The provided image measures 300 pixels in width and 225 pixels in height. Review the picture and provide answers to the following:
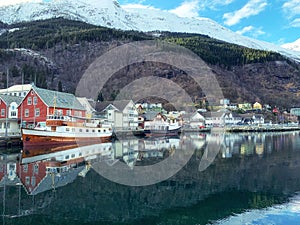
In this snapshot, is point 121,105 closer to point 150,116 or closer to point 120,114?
point 120,114

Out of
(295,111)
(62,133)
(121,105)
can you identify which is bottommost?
(62,133)

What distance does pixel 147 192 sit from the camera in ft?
54.7

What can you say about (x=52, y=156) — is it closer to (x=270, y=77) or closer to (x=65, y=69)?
(x=65, y=69)

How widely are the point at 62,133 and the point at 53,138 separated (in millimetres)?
1427

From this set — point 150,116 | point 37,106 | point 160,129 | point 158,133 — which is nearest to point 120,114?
point 158,133

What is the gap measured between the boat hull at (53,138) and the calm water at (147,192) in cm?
745

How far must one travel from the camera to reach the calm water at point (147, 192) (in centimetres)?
1300

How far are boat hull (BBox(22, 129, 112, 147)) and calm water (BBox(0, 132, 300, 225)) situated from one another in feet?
24.4

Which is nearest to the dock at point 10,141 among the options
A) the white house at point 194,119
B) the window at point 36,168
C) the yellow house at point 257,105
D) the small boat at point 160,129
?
the window at point 36,168

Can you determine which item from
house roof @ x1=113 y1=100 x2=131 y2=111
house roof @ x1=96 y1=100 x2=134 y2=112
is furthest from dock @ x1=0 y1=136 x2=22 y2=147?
house roof @ x1=113 y1=100 x2=131 y2=111

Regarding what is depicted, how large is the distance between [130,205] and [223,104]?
108m

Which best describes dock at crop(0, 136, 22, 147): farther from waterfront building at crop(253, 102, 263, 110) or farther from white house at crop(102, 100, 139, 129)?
waterfront building at crop(253, 102, 263, 110)

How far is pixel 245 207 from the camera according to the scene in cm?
1425

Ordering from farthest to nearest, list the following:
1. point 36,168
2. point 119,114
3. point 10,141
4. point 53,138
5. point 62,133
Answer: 1. point 119,114
2. point 62,133
3. point 53,138
4. point 10,141
5. point 36,168
